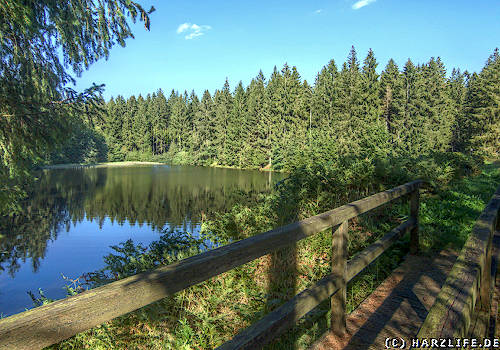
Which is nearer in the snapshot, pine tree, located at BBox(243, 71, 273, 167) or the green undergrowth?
the green undergrowth

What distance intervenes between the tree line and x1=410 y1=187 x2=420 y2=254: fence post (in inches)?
716

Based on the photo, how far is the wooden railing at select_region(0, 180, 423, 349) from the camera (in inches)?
35.2

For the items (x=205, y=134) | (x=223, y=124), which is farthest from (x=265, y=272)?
(x=205, y=134)

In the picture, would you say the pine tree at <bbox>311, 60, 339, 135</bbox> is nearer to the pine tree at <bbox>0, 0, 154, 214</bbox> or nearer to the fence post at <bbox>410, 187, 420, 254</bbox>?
the pine tree at <bbox>0, 0, 154, 214</bbox>

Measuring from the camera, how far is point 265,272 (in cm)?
470

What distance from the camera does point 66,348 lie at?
396 centimetres

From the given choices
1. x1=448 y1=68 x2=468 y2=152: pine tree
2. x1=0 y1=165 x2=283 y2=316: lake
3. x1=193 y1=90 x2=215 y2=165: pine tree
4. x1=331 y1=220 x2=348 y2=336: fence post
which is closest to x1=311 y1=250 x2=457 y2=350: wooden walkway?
x1=331 y1=220 x2=348 y2=336: fence post

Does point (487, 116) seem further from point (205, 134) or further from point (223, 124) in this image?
point (205, 134)

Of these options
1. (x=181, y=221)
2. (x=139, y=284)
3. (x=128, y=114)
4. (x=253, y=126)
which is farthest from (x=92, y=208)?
(x=128, y=114)

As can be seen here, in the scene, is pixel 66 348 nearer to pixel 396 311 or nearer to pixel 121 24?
pixel 396 311

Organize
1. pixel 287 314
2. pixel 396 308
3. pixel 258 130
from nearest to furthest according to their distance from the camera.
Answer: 1. pixel 287 314
2. pixel 396 308
3. pixel 258 130

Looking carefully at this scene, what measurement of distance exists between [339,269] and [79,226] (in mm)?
18103

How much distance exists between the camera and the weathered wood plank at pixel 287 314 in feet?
5.55

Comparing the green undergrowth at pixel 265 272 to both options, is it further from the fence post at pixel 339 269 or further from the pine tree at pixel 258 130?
the pine tree at pixel 258 130
